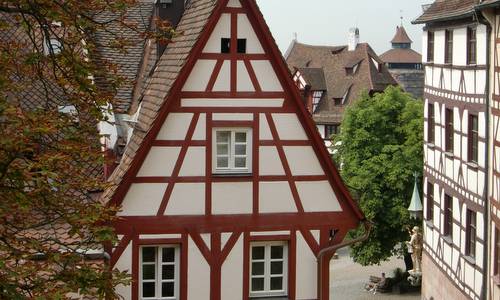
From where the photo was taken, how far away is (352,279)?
4319 centimetres

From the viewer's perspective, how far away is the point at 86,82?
9.70 m

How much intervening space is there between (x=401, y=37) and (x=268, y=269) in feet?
314

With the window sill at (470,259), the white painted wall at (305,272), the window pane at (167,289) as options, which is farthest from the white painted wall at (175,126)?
the window sill at (470,259)

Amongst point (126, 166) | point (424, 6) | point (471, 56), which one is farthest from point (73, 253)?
point (424, 6)

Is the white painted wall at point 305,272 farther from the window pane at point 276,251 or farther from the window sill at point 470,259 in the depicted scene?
the window sill at point 470,259

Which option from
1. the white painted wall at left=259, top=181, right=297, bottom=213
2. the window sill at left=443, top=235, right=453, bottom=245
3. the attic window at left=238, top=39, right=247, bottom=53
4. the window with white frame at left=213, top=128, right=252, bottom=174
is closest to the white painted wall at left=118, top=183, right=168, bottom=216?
the window with white frame at left=213, top=128, right=252, bottom=174

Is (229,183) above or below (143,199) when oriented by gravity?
above

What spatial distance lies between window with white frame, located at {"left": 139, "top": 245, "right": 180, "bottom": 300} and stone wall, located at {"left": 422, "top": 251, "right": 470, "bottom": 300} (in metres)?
11.3

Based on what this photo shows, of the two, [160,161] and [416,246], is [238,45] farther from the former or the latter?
[416,246]

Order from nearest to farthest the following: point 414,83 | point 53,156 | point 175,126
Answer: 1. point 53,156
2. point 175,126
3. point 414,83

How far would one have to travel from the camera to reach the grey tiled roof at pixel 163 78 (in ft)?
49.2

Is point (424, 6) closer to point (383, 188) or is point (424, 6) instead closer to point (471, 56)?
point (471, 56)

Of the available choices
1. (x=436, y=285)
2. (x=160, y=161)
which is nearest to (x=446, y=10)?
(x=436, y=285)

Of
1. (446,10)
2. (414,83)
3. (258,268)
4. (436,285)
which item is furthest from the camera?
(414,83)
